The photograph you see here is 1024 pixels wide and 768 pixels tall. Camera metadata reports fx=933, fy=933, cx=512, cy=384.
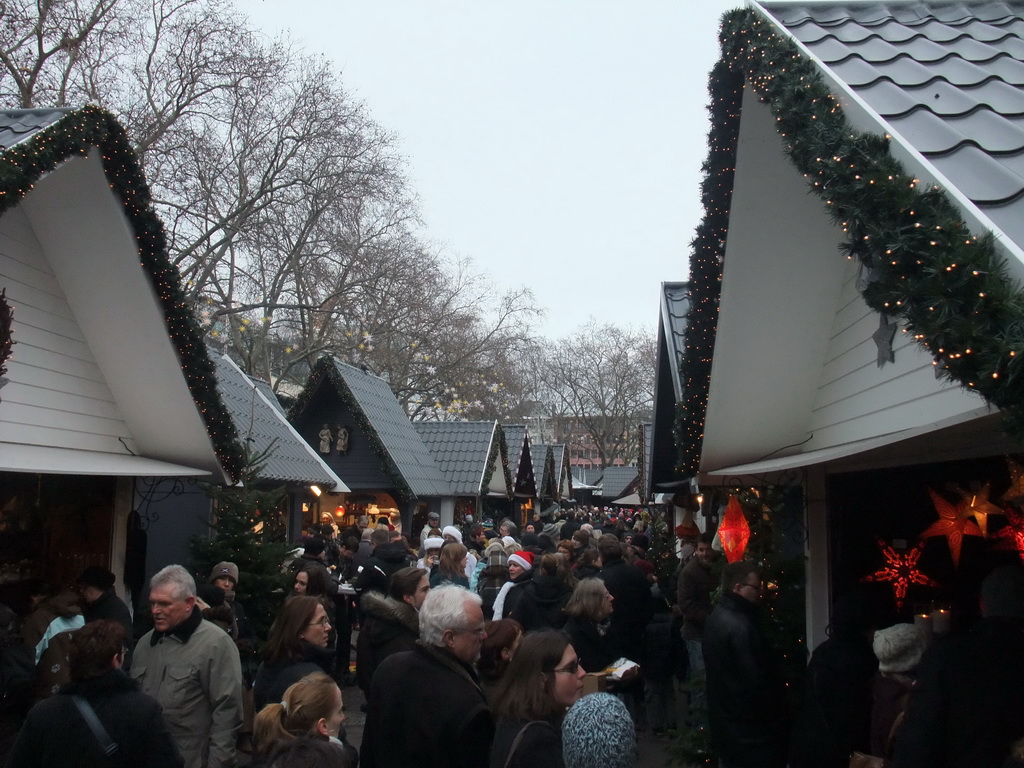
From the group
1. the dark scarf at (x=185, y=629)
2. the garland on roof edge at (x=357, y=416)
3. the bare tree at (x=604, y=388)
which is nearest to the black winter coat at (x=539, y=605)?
the dark scarf at (x=185, y=629)

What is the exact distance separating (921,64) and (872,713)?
11.0 ft

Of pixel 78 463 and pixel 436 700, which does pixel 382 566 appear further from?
pixel 436 700

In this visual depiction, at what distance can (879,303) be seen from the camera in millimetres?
3385

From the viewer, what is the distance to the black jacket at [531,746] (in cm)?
341

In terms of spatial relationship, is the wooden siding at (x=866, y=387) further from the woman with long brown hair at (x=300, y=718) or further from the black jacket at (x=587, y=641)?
the woman with long brown hair at (x=300, y=718)

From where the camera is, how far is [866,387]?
5.95 metres

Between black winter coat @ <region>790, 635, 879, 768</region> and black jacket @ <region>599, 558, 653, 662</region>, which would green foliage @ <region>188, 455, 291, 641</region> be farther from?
black winter coat @ <region>790, 635, 879, 768</region>

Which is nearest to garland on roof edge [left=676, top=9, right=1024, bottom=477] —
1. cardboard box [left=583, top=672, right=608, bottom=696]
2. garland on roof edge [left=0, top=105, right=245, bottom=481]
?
cardboard box [left=583, top=672, right=608, bottom=696]

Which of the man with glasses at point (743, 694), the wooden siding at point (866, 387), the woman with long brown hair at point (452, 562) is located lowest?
the man with glasses at point (743, 694)

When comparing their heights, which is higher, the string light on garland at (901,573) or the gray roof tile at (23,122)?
the gray roof tile at (23,122)

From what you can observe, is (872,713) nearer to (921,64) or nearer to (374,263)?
(921,64)

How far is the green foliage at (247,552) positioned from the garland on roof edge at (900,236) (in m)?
7.50

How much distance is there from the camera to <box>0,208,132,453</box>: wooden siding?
7.24m

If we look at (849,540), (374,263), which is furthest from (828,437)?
(374,263)
